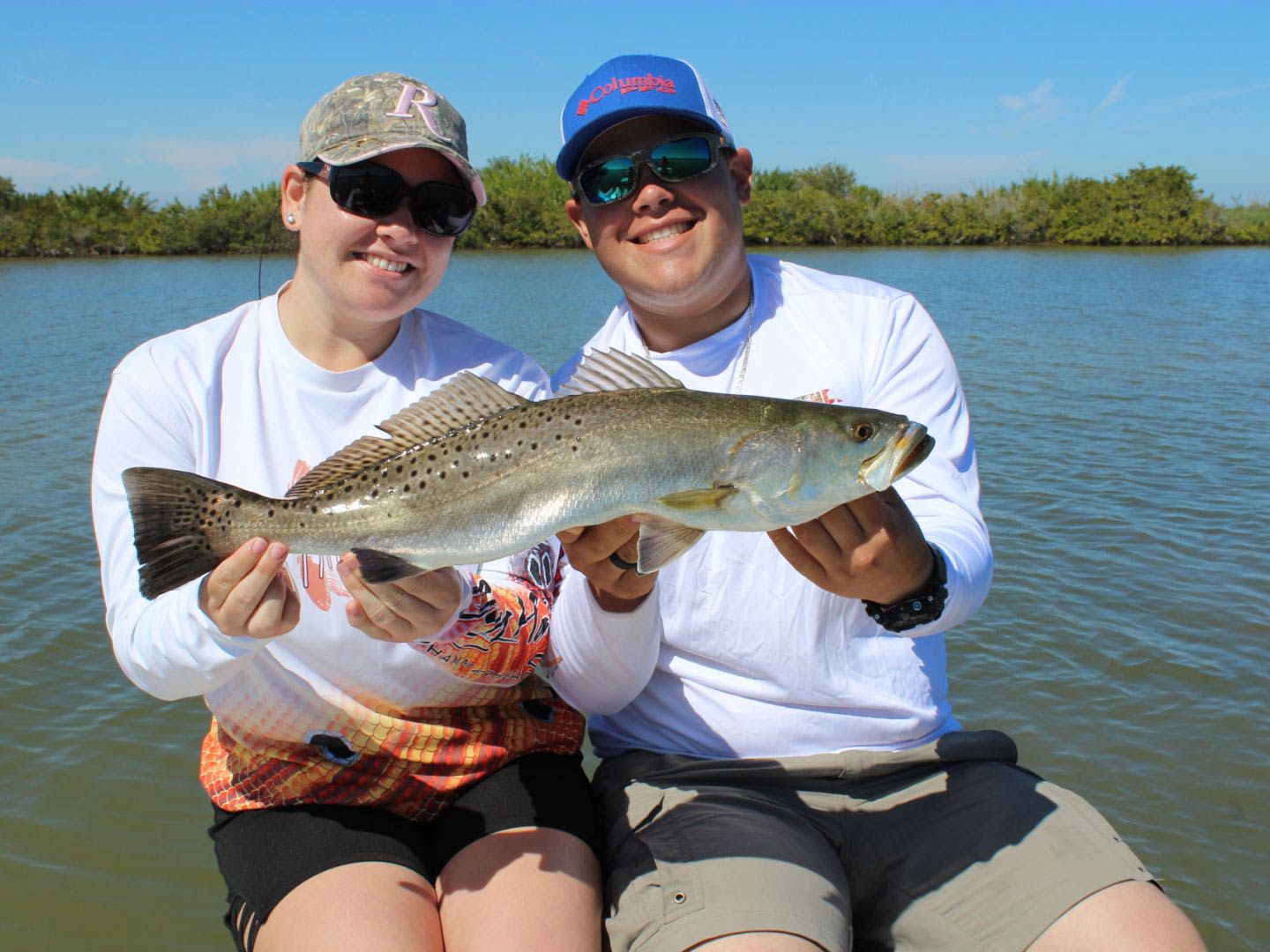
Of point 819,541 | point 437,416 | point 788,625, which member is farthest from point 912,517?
point 437,416

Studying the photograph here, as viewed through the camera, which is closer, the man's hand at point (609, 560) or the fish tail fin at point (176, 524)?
the fish tail fin at point (176, 524)

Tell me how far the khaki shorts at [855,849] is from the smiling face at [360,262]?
196 centimetres

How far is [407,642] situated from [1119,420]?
13.8 metres

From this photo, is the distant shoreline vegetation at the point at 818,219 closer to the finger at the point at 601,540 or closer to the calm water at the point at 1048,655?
the calm water at the point at 1048,655

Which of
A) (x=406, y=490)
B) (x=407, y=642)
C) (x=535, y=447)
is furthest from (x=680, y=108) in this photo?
(x=407, y=642)

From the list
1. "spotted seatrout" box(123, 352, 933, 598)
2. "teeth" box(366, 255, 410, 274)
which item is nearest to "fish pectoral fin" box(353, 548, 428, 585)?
"spotted seatrout" box(123, 352, 933, 598)

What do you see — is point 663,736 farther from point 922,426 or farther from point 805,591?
point 922,426

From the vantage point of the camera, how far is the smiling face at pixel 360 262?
12.1 ft

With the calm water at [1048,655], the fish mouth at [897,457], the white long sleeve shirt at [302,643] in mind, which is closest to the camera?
the fish mouth at [897,457]

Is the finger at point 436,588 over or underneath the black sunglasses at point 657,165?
underneath

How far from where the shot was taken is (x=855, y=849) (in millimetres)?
3557

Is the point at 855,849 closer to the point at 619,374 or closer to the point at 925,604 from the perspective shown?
the point at 925,604

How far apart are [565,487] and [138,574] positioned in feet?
4.96

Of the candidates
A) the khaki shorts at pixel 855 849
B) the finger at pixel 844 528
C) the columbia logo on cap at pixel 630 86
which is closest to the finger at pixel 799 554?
the finger at pixel 844 528
